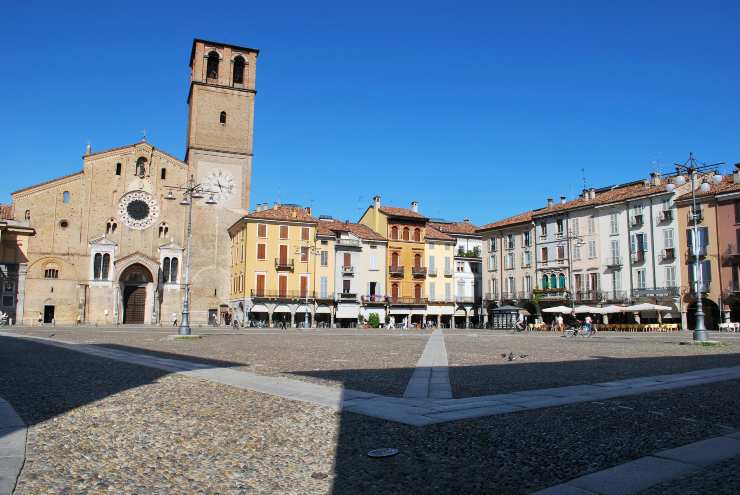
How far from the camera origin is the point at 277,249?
190 feet

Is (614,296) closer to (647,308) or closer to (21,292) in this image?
(647,308)

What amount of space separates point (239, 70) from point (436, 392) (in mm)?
62723

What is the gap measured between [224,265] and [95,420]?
55372mm

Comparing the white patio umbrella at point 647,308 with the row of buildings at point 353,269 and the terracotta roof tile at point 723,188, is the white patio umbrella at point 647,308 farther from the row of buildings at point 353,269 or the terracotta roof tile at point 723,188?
the row of buildings at point 353,269

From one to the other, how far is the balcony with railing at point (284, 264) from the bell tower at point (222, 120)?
26.8ft

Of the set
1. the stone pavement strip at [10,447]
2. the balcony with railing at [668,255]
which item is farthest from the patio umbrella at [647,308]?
the stone pavement strip at [10,447]

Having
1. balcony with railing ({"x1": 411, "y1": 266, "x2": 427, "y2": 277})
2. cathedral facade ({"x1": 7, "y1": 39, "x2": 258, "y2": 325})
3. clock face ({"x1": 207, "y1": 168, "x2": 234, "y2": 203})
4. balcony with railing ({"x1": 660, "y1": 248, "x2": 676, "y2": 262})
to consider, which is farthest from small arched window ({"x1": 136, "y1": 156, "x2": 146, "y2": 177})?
balcony with railing ({"x1": 660, "y1": 248, "x2": 676, "y2": 262})

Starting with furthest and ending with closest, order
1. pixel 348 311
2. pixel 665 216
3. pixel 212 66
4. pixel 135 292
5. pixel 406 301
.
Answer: pixel 212 66 < pixel 406 301 < pixel 348 311 < pixel 135 292 < pixel 665 216

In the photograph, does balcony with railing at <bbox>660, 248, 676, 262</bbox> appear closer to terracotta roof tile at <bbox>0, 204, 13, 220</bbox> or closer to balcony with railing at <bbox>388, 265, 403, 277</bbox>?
balcony with railing at <bbox>388, 265, 403, 277</bbox>

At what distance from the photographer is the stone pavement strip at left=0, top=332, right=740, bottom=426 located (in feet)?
24.3

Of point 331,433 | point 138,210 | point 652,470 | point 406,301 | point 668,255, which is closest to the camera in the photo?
point 652,470

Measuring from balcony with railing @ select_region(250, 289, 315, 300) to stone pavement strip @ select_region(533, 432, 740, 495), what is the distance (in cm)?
5245

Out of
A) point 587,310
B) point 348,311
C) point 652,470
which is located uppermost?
point 587,310

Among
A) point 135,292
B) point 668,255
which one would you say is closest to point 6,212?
point 135,292
